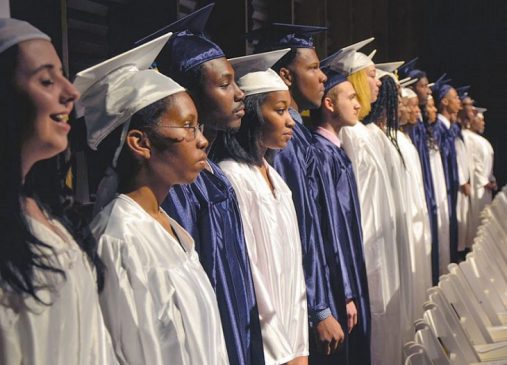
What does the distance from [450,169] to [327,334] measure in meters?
4.76

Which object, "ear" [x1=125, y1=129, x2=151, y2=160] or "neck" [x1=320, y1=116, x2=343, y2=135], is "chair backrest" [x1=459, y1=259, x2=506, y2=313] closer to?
"neck" [x1=320, y1=116, x2=343, y2=135]

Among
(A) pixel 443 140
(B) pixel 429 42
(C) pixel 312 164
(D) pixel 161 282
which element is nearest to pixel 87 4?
(C) pixel 312 164

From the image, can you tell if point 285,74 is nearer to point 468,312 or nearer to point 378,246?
point 468,312

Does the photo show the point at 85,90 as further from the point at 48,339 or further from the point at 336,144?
the point at 336,144

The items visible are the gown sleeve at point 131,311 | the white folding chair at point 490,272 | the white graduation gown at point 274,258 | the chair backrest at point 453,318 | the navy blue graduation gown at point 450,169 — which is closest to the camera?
the gown sleeve at point 131,311

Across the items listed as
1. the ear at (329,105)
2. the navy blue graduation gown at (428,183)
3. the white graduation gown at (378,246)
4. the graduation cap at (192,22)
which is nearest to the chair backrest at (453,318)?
the white graduation gown at (378,246)

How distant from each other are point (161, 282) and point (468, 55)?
30.2 feet

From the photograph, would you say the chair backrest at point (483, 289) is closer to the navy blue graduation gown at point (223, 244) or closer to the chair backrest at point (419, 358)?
the chair backrest at point (419, 358)

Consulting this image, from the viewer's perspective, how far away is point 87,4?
316 centimetres

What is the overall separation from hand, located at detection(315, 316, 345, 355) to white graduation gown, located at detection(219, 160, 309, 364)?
0.23 m

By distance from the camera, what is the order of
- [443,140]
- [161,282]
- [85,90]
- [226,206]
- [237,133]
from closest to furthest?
[161,282] < [85,90] < [226,206] < [237,133] < [443,140]

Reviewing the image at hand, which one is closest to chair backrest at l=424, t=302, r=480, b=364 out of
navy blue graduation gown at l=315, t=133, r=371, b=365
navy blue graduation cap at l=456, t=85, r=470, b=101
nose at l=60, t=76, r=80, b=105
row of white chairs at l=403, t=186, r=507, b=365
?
row of white chairs at l=403, t=186, r=507, b=365

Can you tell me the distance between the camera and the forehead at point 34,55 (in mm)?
1363

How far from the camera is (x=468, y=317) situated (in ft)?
10.2
